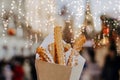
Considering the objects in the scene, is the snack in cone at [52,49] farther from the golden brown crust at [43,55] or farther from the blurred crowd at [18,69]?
the blurred crowd at [18,69]

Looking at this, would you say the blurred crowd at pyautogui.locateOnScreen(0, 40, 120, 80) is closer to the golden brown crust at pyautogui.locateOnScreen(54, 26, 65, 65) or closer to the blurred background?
the blurred background

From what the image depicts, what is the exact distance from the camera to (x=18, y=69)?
111 inches

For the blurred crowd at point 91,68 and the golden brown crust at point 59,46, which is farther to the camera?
the blurred crowd at point 91,68

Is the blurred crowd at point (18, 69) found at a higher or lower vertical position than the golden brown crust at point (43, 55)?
lower

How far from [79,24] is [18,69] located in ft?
2.76

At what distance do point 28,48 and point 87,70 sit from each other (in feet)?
2.24

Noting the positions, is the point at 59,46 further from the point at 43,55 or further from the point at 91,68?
the point at 91,68

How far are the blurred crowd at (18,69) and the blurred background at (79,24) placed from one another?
0.04 feet

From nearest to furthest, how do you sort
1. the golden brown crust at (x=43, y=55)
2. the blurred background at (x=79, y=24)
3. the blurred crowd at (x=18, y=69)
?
the golden brown crust at (x=43, y=55), the blurred background at (x=79, y=24), the blurred crowd at (x=18, y=69)

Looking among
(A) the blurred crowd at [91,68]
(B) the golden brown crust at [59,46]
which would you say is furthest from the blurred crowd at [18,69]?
(B) the golden brown crust at [59,46]

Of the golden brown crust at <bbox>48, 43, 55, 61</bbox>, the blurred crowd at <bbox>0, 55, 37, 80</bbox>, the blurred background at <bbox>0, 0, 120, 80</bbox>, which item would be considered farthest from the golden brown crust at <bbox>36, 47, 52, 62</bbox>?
the blurred crowd at <bbox>0, 55, 37, 80</bbox>

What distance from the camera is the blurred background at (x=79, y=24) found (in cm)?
260

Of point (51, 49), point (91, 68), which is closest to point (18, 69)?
point (91, 68)

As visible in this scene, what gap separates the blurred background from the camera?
8.53 ft
